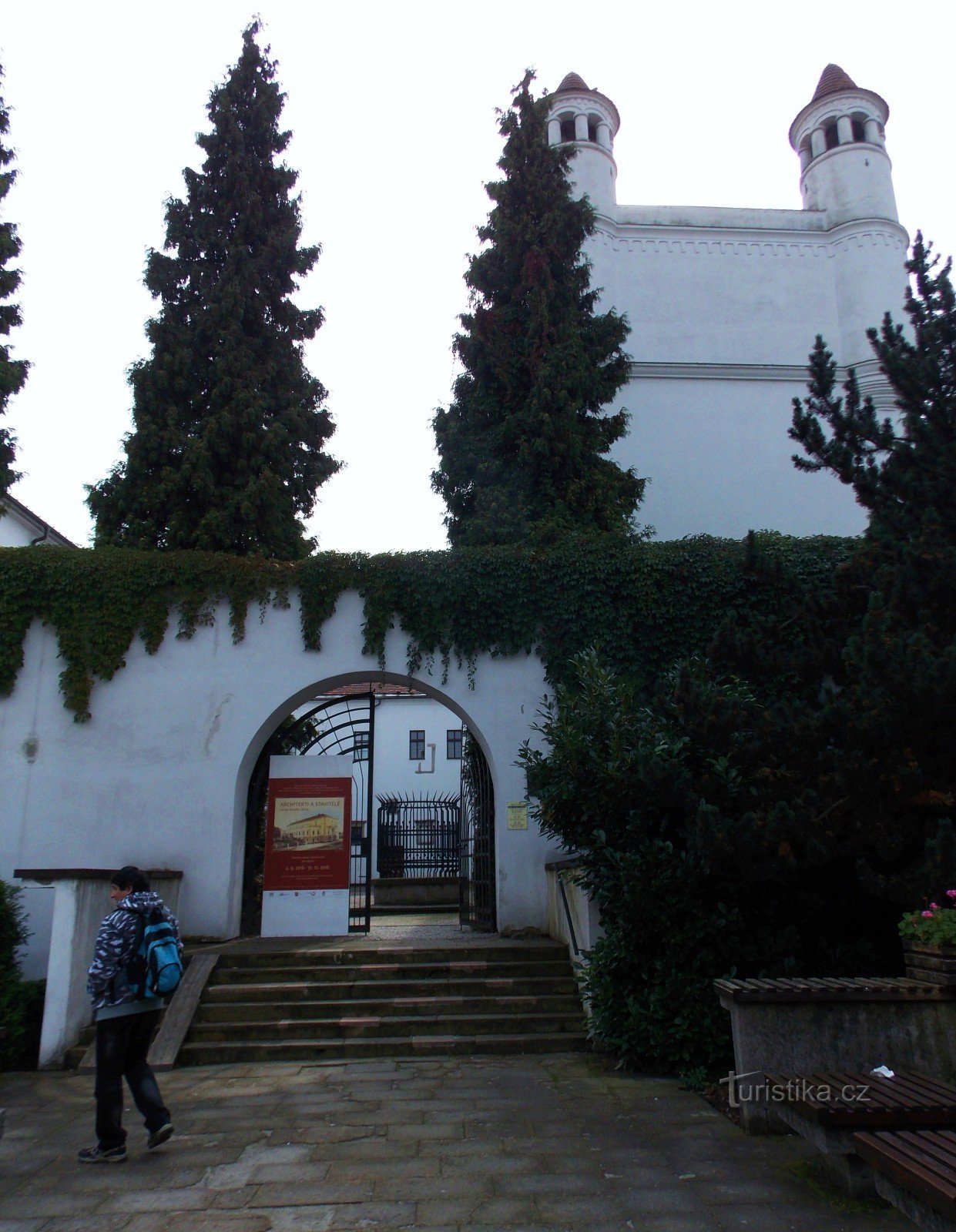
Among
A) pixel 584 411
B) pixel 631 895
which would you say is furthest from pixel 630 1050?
pixel 584 411

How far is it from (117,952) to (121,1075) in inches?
28.3

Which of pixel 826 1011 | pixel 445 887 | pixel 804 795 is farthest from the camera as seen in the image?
pixel 445 887

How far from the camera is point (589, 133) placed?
81.6ft

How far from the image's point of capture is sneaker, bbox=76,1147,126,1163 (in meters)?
5.32

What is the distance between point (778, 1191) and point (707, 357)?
23.3 meters

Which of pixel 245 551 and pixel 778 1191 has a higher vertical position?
pixel 245 551

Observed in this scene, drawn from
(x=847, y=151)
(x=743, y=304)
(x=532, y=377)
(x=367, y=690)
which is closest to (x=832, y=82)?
(x=847, y=151)

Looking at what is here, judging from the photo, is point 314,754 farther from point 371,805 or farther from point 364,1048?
point 364,1048

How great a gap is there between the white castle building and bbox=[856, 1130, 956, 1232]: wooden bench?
2007 cm

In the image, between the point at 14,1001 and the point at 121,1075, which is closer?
the point at 121,1075

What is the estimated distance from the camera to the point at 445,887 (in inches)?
790

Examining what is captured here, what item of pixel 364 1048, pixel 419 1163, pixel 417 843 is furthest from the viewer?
pixel 417 843

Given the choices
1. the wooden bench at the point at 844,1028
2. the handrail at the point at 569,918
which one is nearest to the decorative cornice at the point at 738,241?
the handrail at the point at 569,918

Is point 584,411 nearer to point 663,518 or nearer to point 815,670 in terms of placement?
point 663,518
